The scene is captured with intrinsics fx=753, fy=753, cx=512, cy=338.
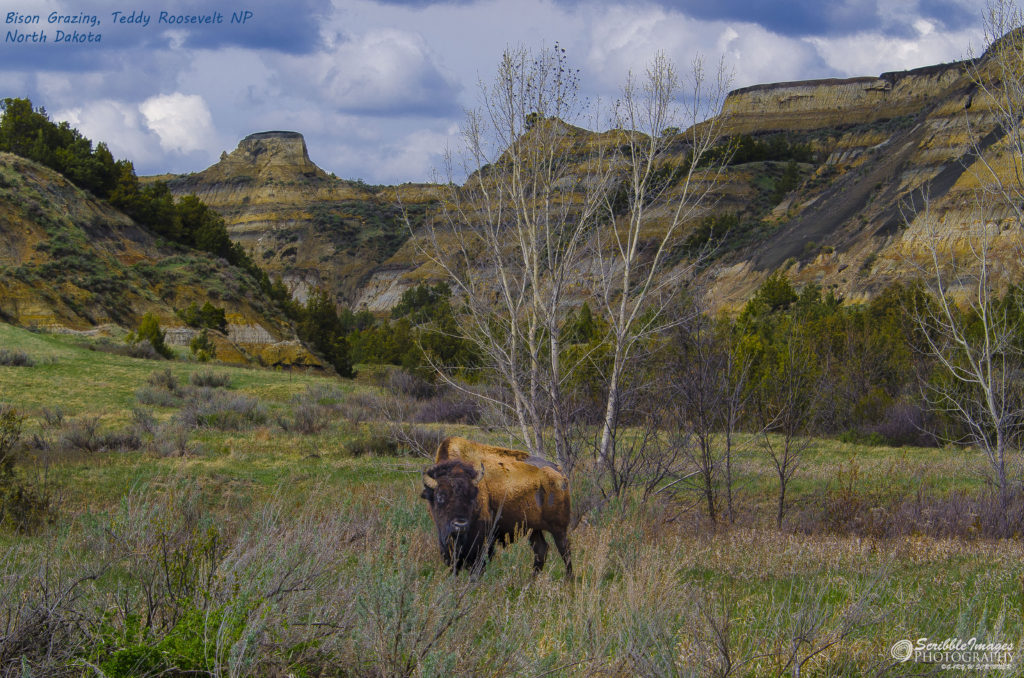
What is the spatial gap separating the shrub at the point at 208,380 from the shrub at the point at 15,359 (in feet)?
13.5

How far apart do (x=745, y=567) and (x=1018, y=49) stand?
35.4 feet

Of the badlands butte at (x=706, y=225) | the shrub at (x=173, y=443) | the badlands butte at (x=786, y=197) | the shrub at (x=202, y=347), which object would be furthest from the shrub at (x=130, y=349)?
the shrub at (x=173, y=443)

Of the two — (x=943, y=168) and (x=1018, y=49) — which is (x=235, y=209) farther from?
(x=1018, y=49)

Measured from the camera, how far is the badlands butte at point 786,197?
1746 inches

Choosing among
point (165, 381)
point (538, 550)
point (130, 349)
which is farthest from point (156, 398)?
point (538, 550)

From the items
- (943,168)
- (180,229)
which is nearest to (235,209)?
(180,229)

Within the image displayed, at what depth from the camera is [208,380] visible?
22.7 m

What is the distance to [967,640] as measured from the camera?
4047 mm

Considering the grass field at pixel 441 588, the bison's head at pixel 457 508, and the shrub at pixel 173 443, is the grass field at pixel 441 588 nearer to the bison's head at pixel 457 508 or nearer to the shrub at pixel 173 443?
the bison's head at pixel 457 508

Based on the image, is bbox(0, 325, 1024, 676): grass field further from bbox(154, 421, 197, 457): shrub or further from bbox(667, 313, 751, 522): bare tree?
bbox(667, 313, 751, 522): bare tree

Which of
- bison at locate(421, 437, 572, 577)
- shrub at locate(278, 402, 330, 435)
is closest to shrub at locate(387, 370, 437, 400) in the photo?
shrub at locate(278, 402, 330, 435)

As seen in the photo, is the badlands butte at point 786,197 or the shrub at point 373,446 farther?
the badlands butte at point 786,197

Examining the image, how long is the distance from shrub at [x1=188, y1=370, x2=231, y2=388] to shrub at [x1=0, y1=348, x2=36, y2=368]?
4107 mm

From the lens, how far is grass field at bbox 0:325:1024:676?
10.9 feet
